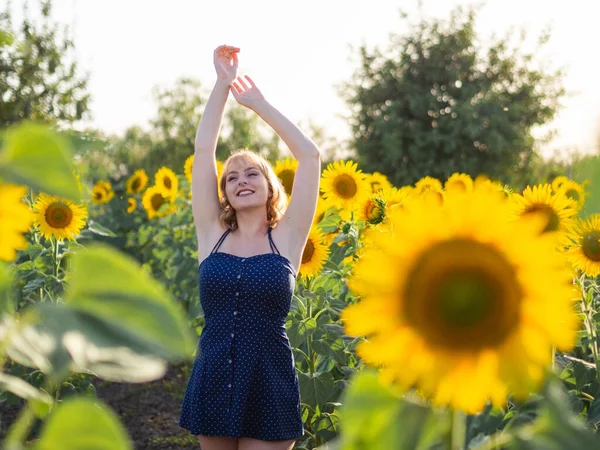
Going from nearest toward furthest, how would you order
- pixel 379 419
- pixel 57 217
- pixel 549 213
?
pixel 379 419 < pixel 549 213 < pixel 57 217

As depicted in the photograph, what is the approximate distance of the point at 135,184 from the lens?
7754 mm

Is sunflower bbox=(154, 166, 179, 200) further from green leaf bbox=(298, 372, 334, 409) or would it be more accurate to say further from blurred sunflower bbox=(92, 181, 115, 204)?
green leaf bbox=(298, 372, 334, 409)

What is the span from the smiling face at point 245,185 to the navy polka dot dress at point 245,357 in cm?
23

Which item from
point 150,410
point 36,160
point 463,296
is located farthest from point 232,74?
point 150,410

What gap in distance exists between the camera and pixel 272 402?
263cm

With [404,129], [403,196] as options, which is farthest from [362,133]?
[403,196]

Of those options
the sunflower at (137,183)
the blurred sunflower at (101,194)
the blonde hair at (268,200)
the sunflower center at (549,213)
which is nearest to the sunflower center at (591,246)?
the sunflower center at (549,213)

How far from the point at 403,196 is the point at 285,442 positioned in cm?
133

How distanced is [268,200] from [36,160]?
2.52 m

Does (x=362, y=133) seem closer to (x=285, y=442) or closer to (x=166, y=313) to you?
(x=285, y=442)

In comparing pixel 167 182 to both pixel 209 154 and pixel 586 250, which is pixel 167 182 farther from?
pixel 586 250

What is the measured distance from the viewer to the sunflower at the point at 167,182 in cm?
625

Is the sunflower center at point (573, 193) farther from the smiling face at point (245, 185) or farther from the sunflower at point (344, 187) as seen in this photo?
the smiling face at point (245, 185)

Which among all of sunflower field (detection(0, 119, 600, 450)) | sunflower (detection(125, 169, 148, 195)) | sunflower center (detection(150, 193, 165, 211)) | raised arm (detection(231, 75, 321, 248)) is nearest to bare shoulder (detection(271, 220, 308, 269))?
raised arm (detection(231, 75, 321, 248))
